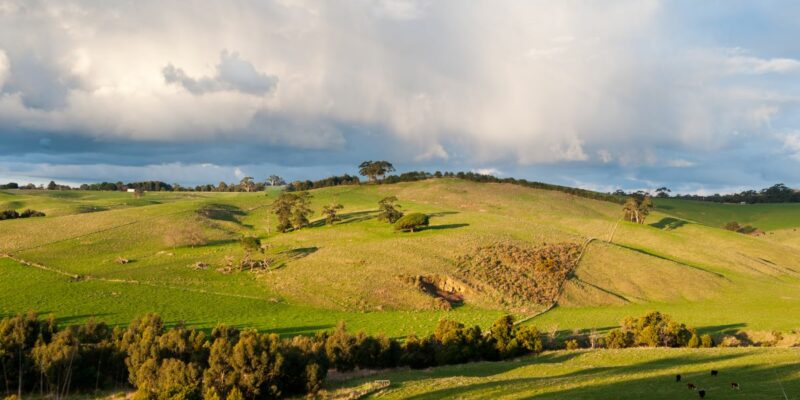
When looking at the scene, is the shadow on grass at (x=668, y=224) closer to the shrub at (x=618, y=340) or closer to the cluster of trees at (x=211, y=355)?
the shrub at (x=618, y=340)

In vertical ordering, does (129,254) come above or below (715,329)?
above

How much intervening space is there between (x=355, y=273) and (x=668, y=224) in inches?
4166

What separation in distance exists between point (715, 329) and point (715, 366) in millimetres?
29477

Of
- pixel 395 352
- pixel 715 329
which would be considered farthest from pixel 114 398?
pixel 715 329

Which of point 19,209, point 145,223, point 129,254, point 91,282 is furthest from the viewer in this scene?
point 19,209

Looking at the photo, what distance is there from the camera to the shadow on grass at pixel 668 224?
5527 inches

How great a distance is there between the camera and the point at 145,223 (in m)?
101

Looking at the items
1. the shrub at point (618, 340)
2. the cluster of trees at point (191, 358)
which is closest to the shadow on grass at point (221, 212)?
the cluster of trees at point (191, 358)

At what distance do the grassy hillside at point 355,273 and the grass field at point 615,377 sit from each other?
1666cm

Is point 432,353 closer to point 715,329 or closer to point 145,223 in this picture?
point 715,329

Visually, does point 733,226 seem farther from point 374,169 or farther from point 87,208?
point 87,208

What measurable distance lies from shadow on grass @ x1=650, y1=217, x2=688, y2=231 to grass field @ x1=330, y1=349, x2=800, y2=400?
107 meters

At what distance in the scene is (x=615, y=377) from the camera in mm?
32750

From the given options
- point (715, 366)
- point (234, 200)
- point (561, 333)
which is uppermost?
point (234, 200)
